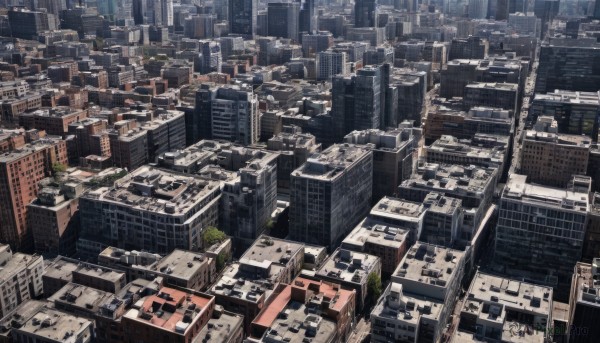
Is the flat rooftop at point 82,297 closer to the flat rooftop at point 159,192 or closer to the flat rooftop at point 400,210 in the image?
the flat rooftop at point 159,192

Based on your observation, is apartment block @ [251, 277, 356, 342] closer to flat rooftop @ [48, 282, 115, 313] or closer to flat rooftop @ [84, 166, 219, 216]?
flat rooftop @ [48, 282, 115, 313]

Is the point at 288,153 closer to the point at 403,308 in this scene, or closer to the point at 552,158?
the point at 552,158

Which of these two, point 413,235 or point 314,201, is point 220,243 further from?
point 413,235

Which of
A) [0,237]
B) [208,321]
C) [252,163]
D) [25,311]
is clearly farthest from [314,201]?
[0,237]

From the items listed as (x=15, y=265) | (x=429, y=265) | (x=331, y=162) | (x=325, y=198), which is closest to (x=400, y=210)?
(x=325, y=198)

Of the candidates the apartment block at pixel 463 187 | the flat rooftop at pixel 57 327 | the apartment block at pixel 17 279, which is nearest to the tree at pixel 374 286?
the apartment block at pixel 463 187
